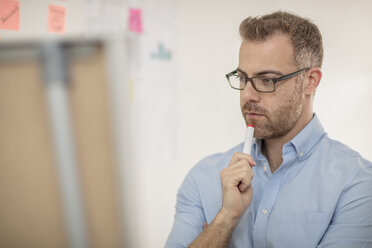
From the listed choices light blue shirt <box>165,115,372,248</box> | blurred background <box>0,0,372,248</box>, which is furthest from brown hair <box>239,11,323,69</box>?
blurred background <box>0,0,372,248</box>

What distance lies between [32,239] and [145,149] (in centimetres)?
145

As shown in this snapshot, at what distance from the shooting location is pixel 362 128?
2055 millimetres

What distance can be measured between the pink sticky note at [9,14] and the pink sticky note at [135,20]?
0.54m

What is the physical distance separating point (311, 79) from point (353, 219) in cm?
49

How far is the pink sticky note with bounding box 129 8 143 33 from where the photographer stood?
5.77ft

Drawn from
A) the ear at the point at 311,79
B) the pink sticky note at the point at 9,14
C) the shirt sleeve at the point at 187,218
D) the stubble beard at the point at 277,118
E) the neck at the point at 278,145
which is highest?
the pink sticky note at the point at 9,14

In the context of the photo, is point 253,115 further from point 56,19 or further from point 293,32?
point 56,19

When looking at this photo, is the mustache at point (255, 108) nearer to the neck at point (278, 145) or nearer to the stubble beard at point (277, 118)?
the stubble beard at point (277, 118)

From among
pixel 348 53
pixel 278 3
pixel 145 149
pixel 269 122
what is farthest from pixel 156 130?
pixel 348 53

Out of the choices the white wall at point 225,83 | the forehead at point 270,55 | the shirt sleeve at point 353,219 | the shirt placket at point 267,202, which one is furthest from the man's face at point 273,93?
the white wall at point 225,83

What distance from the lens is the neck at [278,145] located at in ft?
3.99

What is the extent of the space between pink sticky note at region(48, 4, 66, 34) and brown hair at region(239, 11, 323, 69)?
783 millimetres

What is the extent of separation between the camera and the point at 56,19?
1.50m

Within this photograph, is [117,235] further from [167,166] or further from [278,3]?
[278,3]
